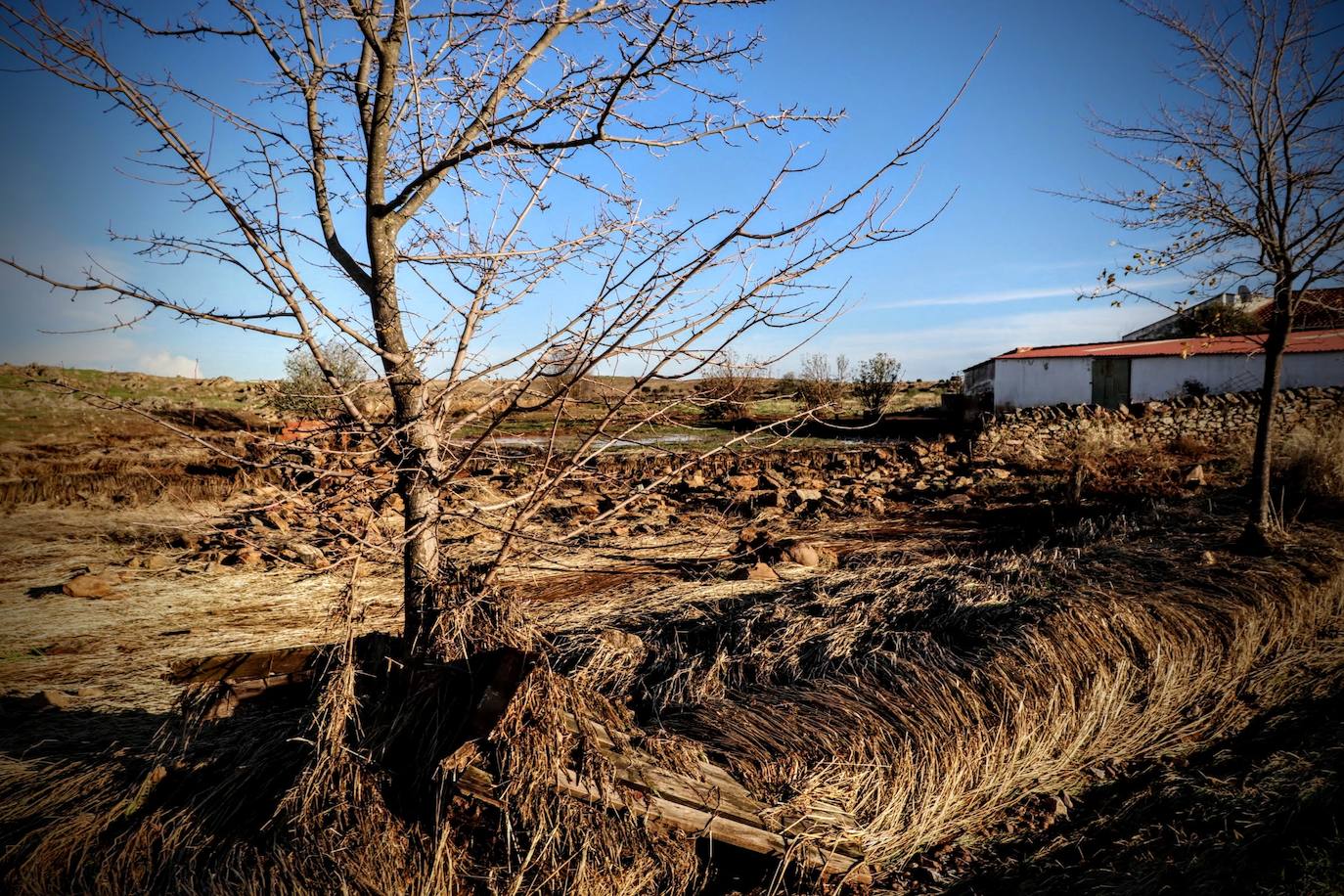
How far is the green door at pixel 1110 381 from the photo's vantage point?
23.1 metres

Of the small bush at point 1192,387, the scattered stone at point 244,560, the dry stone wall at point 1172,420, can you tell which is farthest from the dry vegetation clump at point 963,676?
the small bush at point 1192,387

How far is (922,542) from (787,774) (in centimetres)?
634

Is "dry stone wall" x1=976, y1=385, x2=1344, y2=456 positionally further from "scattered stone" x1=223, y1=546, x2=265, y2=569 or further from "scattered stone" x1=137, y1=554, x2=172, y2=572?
"scattered stone" x1=137, y1=554, x2=172, y2=572

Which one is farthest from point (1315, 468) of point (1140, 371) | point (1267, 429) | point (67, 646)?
point (1140, 371)

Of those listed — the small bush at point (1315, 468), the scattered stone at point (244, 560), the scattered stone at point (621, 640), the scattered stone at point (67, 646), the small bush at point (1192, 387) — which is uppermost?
the small bush at point (1192, 387)

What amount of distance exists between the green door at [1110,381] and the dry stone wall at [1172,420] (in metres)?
7.61

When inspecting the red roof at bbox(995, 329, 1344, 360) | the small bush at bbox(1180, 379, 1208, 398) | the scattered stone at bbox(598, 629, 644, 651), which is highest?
the red roof at bbox(995, 329, 1344, 360)

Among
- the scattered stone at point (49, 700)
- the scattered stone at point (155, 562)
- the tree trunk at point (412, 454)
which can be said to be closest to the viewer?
the tree trunk at point (412, 454)

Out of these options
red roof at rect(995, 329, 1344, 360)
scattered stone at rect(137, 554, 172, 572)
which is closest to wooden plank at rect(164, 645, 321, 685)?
scattered stone at rect(137, 554, 172, 572)

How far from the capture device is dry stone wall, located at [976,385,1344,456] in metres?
14.4

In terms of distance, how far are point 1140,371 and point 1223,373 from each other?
2214 millimetres

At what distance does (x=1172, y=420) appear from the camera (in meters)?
15.1

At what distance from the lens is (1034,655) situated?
4219mm

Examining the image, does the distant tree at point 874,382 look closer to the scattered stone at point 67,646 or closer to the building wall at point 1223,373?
Answer: the building wall at point 1223,373
